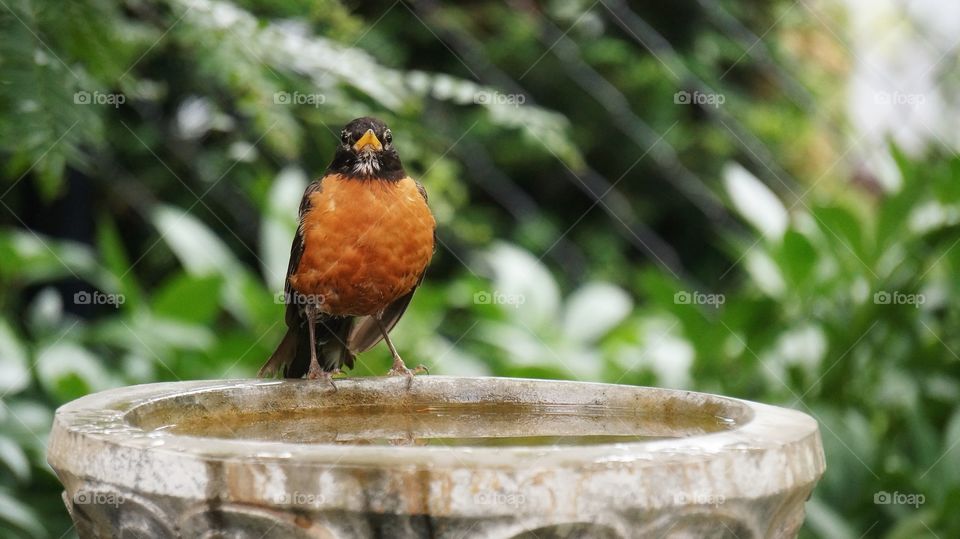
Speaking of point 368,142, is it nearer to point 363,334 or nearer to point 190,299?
point 363,334

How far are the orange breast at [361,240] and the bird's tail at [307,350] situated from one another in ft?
0.76

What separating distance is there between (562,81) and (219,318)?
2277 mm

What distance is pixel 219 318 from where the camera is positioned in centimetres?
400

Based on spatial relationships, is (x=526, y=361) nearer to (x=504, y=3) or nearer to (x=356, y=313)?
(x=356, y=313)

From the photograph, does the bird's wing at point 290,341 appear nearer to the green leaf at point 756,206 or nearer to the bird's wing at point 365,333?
the bird's wing at point 365,333

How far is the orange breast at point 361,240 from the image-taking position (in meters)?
2.26

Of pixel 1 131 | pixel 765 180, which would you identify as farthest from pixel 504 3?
pixel 1 131

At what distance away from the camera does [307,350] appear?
8.24ft

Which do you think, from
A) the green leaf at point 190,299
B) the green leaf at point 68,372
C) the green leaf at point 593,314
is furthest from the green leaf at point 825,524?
the green leaf at point 68,372

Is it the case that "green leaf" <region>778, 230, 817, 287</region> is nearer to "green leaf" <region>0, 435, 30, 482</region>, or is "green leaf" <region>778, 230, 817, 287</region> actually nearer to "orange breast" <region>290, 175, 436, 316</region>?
"orange breast" <region>290, 175, 436, 316</region>

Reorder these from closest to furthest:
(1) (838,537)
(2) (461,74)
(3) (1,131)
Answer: (3) (1,131) < (1) (838,537) < (2) (461,74)

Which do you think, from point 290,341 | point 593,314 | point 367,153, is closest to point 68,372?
point 290,341

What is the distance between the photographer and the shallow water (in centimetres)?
175

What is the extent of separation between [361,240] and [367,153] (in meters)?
0.18
